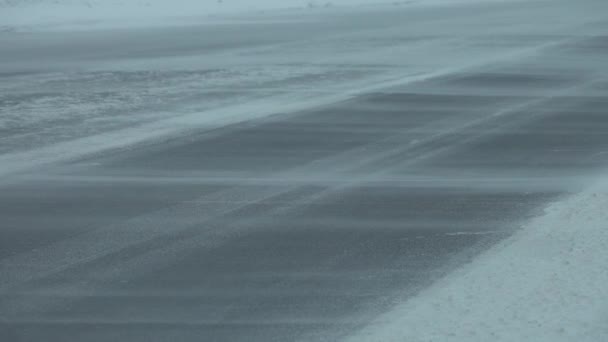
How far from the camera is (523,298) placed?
6070 mm

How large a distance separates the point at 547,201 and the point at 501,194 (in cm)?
43

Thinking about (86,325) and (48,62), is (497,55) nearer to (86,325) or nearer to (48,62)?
(48,62)

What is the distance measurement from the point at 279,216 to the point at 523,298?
2468 millimetres

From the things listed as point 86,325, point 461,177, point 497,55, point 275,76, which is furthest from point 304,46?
point 86,325

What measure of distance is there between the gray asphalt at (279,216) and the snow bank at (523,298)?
0.18m

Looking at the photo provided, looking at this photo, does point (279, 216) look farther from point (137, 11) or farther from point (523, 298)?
point (137, 11)

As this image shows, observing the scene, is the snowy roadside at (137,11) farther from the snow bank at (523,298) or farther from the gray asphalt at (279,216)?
the snow bank at (523,298)

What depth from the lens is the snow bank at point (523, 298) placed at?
18.3 ft

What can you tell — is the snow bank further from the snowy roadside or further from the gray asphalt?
the snowy roadside

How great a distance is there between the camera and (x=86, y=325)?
5.88m

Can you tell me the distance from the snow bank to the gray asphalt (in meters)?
0.18

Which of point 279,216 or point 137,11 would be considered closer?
point 279,216

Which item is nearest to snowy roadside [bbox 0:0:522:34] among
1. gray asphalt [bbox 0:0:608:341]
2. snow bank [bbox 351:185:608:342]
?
gray asphalt [bbox 0:0:608:341]

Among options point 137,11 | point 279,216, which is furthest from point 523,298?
point 137,11
